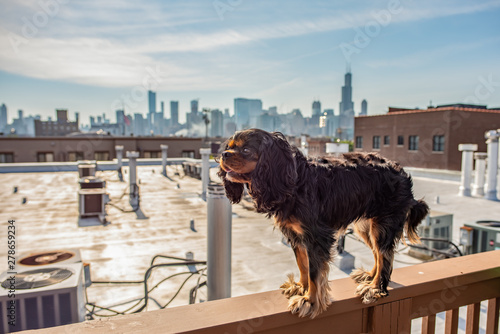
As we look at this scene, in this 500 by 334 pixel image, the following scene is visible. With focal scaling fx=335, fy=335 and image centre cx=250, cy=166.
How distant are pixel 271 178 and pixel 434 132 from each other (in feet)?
115

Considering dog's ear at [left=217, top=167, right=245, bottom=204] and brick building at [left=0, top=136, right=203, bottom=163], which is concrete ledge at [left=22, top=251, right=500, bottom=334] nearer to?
dog's ear at [left=217, top=167, right=245, bottom=204]

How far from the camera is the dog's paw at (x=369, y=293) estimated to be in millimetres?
1825

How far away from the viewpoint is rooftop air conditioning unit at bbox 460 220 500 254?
7.52m

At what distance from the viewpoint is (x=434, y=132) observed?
31875 millimetres

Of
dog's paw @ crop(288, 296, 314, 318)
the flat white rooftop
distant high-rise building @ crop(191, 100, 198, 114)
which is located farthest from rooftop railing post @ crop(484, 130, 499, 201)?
distant high-rise building @ crop(191, 100, 198, 114)

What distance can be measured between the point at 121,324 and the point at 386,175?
158 cm

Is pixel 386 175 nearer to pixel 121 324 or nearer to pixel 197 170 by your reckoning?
pixel 121 324

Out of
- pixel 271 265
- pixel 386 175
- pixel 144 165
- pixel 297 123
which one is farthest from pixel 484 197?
pixel 144 165

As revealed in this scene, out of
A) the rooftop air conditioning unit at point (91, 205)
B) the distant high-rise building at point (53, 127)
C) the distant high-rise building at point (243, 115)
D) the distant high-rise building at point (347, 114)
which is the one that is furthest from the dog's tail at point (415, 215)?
the distant high-rise building at point (53, 127)

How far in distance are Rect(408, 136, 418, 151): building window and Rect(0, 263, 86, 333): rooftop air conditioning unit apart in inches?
1402

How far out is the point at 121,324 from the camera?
1.35 meters

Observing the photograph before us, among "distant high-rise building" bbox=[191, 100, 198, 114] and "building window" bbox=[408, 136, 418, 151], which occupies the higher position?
"distant high-rise building" bbox=[191, 100, 198, 114]

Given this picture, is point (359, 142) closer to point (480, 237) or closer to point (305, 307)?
point (480, 237)

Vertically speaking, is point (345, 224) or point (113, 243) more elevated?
point (345, 224)
